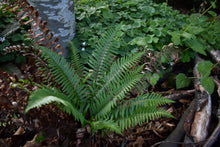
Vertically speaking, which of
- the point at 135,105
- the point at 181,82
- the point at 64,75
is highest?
the point at 64,75

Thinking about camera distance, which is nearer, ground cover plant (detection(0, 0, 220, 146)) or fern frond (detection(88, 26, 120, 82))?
ground cover plant (detection(0, 0, 220, 146))

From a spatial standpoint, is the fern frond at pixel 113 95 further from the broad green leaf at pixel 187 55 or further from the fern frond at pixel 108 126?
the broad green leaf at pixel 187 55

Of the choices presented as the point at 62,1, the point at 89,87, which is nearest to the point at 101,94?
the point at 89,87

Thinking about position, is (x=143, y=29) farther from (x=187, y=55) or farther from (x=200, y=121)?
(x=200, y=121)

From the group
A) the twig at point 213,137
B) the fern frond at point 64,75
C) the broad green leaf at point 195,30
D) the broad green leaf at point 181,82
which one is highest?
the broad green leaf at point 195,30

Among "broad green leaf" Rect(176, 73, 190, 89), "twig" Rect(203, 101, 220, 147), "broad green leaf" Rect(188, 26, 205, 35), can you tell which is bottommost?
"twig" Rect(203, 101, 220, 147)


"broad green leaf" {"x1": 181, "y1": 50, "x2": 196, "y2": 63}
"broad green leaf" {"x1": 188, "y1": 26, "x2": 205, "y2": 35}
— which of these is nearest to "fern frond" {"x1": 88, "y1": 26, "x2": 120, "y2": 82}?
"broad green leaf" {"x1": 181, "y1": 50, "x2": 196, "y2": 63}

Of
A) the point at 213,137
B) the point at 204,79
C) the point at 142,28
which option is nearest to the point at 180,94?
the point at 204,79

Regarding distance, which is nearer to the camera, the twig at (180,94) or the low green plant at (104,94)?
the low green plant at (104,94)

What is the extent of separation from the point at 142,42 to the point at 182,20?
124 centimetres

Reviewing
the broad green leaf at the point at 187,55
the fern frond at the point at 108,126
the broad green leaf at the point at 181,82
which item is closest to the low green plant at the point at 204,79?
the broad green leaf at the point at 181,82

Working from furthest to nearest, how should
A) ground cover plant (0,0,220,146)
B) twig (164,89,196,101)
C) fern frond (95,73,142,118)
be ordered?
twig (164,89,196,101), fern frond (95,73,142,118), ground cover plant (0,0,220,146)

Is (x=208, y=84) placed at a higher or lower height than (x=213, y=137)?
higher

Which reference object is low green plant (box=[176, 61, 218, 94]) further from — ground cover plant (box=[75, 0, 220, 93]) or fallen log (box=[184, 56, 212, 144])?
ground cover plant (box=[75, 0, 220, 93])
